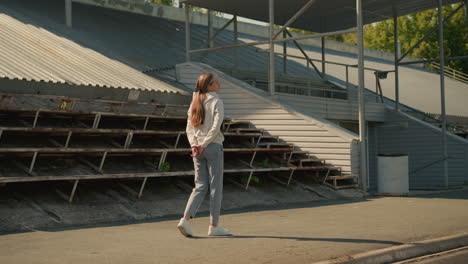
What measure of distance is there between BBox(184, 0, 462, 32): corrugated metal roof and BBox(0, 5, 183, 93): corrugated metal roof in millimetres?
3599

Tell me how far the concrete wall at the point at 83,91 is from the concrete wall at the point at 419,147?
29.7 feet

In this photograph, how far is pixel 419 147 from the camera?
23266 mm

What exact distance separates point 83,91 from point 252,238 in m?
8.04

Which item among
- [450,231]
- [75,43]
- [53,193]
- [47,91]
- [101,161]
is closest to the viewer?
[450,231]

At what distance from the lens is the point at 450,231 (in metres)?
8.73

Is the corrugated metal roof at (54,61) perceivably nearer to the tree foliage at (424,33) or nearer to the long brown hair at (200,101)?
the long brown hair at (200,101)

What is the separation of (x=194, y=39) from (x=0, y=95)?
1346 cm

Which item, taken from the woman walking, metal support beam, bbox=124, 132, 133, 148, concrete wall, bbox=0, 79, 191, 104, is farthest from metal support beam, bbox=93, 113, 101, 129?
the woman walking

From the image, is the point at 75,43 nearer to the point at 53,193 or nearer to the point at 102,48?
the point at 102,48

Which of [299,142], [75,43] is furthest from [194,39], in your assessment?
[299,142]

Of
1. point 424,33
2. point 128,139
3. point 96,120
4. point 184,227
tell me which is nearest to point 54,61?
point 96,120

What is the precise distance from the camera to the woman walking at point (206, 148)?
809 centimetres

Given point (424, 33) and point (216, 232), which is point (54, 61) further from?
point (424, 33)

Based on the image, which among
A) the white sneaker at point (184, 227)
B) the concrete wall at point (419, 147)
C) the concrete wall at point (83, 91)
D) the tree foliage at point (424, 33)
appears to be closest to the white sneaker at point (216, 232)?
the white sneaker at point (184, 227)
